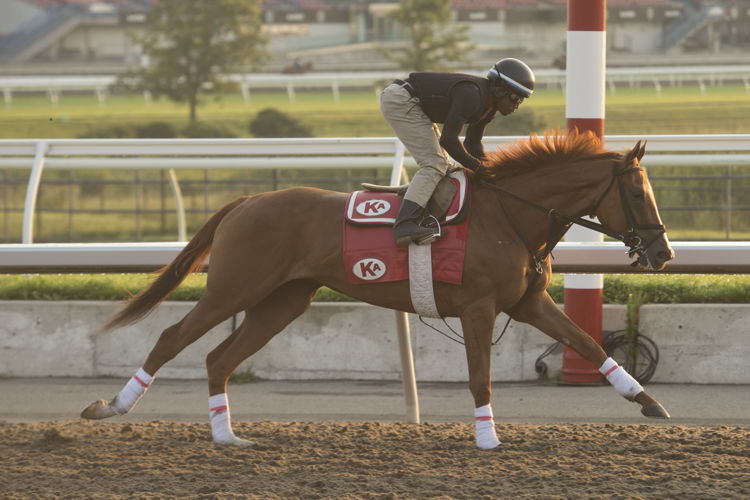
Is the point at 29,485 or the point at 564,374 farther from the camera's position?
the point at 564,374

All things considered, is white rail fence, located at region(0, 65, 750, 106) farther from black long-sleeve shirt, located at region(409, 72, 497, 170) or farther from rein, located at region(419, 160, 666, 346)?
rein, located at region(419, 160, 666, 346)

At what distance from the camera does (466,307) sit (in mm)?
5980

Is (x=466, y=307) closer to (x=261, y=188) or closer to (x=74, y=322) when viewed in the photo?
(x=74, y=322)

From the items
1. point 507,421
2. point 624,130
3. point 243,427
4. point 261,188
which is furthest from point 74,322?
point 624,130

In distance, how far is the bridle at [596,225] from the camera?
5848 millimetres

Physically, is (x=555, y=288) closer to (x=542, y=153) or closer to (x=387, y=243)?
(x=542, y=153)

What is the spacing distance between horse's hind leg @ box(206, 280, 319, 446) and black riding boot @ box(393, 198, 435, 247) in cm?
63

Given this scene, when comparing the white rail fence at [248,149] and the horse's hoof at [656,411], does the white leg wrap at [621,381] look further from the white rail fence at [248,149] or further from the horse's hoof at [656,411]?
the white rail fence at [248,149]

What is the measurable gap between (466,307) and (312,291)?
83 cm

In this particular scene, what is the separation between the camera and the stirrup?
594cm

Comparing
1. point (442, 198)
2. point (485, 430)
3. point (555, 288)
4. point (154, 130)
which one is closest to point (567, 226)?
point (442, 198)

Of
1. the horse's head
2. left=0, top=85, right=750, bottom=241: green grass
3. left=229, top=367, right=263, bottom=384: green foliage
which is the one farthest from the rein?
left=0, top=85, right=750, bottom=241: green grass

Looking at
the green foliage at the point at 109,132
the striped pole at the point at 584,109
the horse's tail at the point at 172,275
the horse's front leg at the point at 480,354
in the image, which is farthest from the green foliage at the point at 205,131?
the horse's front leg at the point at 480,354

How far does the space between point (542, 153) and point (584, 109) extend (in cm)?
183
